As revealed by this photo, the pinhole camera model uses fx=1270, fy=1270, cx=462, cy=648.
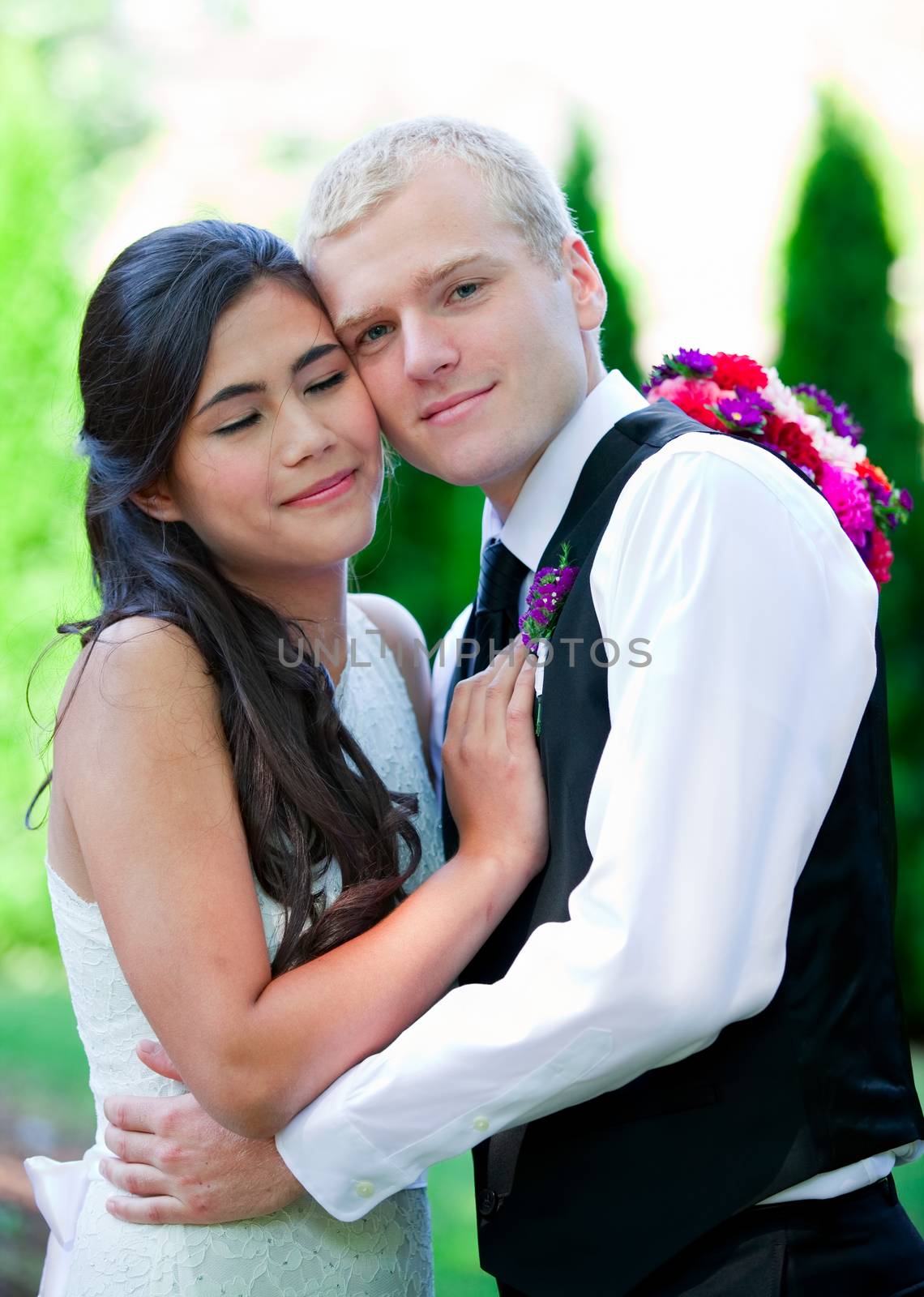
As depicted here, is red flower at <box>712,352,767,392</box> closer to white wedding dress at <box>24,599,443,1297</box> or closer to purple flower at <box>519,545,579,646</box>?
purple flower at <box>519,545,579,646</box>

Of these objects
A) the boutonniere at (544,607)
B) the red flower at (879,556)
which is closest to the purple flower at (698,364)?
the red flower at (879,556)

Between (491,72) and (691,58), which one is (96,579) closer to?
(691,58)

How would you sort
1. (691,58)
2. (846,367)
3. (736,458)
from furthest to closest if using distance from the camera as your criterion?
(691,58), (846,367), (736,458)

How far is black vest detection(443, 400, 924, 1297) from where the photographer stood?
6.07ft

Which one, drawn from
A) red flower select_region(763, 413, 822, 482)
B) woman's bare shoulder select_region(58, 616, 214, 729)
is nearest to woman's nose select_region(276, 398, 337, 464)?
woman's bare shoulder select_region(58, 616, 214, 729)

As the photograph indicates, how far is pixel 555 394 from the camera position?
2.41 metres

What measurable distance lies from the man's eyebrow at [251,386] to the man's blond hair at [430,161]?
222 mm

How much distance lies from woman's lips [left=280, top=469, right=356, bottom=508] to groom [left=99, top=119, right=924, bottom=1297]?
0.51m

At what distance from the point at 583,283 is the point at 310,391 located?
0.60 meters

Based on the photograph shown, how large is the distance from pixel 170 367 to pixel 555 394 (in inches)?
28.4

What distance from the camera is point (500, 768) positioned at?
2205mm

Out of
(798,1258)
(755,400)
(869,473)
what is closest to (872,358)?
(869,473)

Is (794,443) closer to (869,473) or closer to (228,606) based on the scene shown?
(869,473)

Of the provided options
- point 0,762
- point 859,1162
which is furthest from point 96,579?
point 0,762
